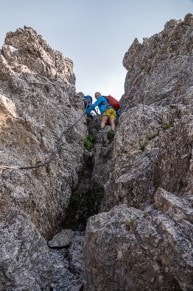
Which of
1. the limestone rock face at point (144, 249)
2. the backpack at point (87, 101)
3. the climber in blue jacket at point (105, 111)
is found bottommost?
the limestone rock face at point (144, 249)

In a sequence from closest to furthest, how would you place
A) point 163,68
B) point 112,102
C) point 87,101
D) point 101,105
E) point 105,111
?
point 105,111 < point 163,68 < point 101,105 < point 112,102 < point 87,101

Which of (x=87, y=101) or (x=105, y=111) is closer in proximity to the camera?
(x=105, y=111)

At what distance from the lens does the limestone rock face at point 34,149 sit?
11.2 m

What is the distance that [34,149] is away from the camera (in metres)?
15.6

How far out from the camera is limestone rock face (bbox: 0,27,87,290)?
11.2m

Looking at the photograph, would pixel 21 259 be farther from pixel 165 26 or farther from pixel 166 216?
pixel 165 26

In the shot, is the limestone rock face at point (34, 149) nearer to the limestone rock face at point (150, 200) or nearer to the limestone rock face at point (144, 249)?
the limestone rock face at point (150, 200)

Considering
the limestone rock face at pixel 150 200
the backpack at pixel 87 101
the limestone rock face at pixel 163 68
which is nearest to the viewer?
the limestone rock face at pixel 150 200

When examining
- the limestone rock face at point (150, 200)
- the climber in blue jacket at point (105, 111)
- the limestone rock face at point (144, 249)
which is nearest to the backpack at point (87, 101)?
the climber in blue jacket at point (105, 111)

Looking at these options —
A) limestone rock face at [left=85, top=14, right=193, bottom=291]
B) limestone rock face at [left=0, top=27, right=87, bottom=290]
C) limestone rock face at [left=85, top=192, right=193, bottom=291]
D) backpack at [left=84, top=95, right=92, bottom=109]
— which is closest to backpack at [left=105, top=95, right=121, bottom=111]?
limestone rock face at [left=85, top=14, right=193, bottom=291]

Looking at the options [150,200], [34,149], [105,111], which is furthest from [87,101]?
[150,200]

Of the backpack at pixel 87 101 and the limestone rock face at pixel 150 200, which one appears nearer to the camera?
the limestone rock face at pixel 150 200

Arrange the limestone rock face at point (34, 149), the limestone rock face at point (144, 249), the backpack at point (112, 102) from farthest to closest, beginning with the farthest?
the backpack at point (112, 102) < the limestone rock face at point (34, 149) < the limestone rock face at point (144, 249)

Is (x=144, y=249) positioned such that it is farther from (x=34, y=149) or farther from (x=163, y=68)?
(x=163, y=68)
